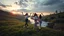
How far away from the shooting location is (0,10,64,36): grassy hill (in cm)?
1186

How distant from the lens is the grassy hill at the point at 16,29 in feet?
38.9

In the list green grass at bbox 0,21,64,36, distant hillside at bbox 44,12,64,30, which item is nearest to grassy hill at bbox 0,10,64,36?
green grass at bbox 0,21,64,36

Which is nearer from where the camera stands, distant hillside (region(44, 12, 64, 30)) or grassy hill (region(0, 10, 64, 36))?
grassy hill (region(0, 10, 64, 36))

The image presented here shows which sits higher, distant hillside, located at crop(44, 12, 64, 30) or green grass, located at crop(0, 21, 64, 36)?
distant hillside, located at crop(44, 12, 64, 30)

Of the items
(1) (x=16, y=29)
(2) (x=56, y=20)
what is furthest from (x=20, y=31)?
(2) (x=56, y=20)

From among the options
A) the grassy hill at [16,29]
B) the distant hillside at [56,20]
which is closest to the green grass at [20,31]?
the grassy hill at [16,29]

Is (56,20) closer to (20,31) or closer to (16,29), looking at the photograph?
(20,31)

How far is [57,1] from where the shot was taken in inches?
488

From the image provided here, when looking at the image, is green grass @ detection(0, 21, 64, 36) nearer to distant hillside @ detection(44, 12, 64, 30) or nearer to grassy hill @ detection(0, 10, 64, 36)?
grassy hill @ detection(0, 10, 64, 36)

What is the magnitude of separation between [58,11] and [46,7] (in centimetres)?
60

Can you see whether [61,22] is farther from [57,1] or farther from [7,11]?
[7,11]

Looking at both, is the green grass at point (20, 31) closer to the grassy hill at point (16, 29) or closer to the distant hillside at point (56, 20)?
the grassy hill at point (16, 29)

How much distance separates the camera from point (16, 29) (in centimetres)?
1205

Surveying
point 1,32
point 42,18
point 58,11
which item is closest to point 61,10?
point 58,11
